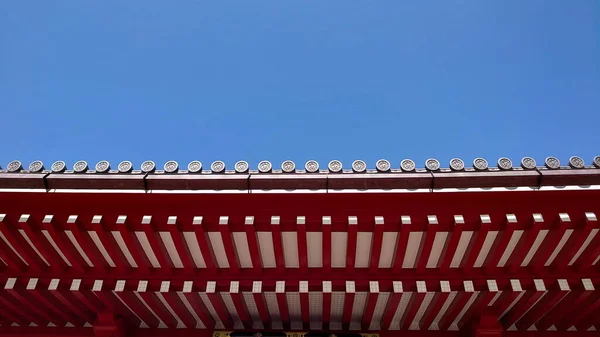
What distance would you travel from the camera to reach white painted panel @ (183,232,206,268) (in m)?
6.12

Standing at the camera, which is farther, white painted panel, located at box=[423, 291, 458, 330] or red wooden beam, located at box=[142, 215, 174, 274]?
white painted panel, located at box=[423, 291, 458, 330]

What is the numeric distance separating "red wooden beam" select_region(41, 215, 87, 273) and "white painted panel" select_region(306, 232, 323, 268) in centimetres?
353

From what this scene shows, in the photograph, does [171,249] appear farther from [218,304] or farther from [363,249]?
[363,249]

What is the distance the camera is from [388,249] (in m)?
6.26

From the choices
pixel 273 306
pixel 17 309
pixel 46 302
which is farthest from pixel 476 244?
pixel 17 309

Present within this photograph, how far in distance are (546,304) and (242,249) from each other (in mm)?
5053

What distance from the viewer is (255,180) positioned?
5734 mm

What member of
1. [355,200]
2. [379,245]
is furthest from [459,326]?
[355,200]

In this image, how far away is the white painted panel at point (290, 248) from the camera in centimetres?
607

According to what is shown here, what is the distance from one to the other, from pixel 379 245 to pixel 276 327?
3215 millimetres

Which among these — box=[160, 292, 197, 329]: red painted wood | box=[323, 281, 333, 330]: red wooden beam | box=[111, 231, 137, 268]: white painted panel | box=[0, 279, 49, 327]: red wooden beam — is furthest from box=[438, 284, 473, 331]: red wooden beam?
box=[0, 279, 49, 327]: red wooden beam

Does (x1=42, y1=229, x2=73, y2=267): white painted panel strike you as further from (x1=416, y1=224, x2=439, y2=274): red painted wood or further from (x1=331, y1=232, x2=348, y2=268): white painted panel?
(x1=416, y1=224, x2=439, y2=274): red painted wood

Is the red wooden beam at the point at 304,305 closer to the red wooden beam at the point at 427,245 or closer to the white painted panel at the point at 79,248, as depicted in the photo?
the red wooden beam at the point at 427,245

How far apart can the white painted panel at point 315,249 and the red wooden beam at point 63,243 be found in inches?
139
